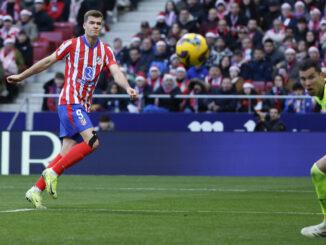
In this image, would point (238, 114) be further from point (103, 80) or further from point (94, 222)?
point (94, 222)

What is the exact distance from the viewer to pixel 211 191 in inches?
512

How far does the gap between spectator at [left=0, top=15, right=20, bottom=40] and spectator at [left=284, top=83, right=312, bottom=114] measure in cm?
866

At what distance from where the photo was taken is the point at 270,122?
58.7ft

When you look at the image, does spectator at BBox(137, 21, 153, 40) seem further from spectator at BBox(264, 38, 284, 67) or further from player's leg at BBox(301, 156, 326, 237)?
player's leg at BBox(301, 156, 326, 237)

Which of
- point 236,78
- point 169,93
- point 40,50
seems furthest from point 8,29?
point 236,78

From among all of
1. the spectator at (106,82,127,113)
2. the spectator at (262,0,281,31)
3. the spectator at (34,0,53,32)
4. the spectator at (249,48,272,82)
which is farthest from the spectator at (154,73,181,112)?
the spectator at (34,0,53,32)

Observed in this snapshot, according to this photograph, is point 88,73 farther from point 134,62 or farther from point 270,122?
point 134,62

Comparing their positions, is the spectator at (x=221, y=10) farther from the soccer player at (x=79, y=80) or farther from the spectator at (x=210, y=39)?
the soccer player at (x=79, y=80)

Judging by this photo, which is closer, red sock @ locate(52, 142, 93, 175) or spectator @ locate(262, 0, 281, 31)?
red sock @ locate(52, 142, 93, 175)

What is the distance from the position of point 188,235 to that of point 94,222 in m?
1.36

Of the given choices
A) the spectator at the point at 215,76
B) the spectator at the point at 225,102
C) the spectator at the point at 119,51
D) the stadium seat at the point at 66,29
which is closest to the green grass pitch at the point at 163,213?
the spectator at the point at 225,102

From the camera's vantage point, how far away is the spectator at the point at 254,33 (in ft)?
69.3

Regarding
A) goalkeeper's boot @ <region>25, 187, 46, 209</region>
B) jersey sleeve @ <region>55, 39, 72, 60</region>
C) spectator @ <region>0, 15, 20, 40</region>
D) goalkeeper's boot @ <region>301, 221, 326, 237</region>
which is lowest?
goalkeeper's boot @ <region>25, 187, 46, 209</region>

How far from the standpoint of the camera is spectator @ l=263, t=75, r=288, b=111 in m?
18.5
